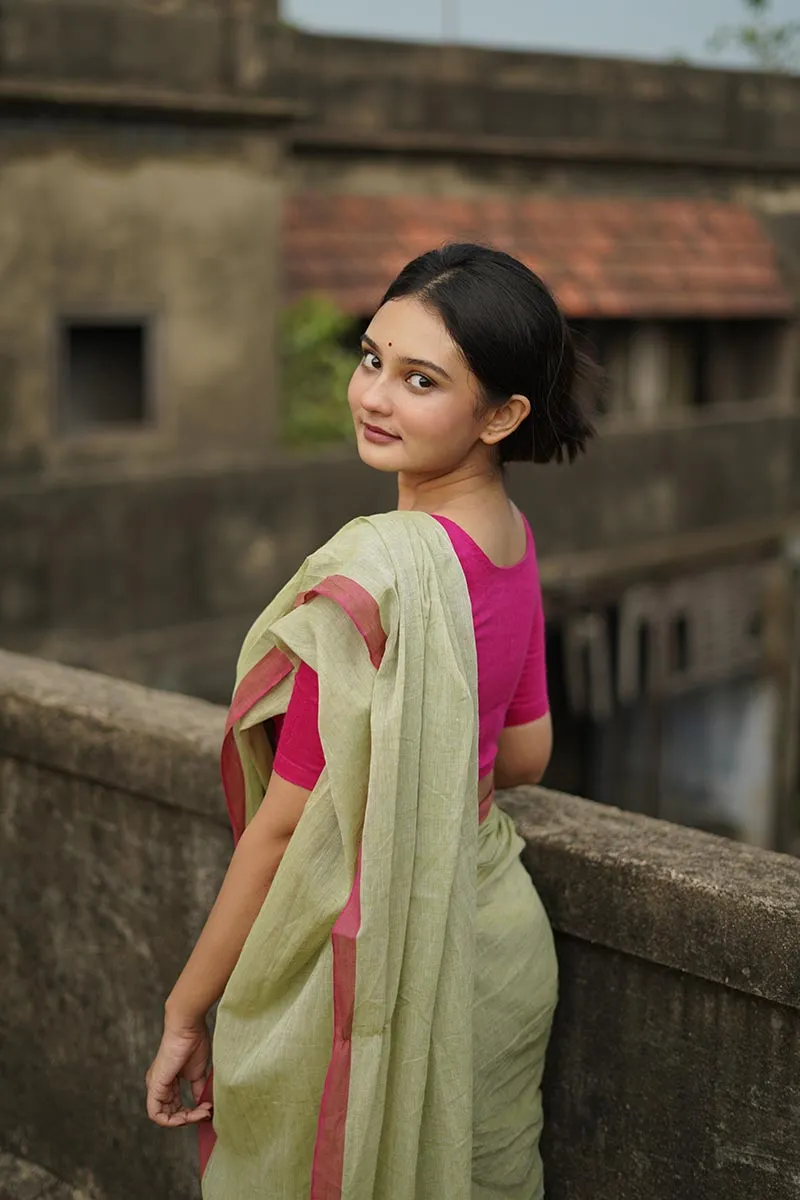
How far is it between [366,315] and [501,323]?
9267mm

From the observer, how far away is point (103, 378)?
418 inches

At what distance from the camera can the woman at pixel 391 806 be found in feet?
6.52

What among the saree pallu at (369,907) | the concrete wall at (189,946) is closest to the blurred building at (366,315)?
the concrete wall at (189,946)

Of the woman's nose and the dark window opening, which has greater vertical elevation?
the woman's nose

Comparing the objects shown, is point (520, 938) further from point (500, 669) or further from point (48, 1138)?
point (48, 1138)

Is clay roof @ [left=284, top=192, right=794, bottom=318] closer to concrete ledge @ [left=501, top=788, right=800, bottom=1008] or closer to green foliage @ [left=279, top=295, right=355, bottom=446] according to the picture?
green foliage @ [left=279, top=295, right=355, bottom=446]

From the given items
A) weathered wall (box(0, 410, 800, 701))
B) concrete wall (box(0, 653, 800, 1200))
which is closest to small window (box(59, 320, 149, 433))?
weathered wall (box(0, 410, 800, 701))

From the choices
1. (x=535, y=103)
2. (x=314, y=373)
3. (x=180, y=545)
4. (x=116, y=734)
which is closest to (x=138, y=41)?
(x=314, y=373)

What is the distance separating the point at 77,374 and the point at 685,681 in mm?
4916

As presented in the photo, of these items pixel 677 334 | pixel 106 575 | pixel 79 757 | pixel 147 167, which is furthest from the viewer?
pixel 677 334

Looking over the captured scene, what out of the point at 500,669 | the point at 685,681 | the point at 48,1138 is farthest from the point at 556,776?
the point at 500,669

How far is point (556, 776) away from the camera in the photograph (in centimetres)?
1278

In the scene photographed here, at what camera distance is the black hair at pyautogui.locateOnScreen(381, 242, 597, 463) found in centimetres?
210

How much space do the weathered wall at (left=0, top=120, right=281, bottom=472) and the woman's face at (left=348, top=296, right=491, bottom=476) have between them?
7.79m
